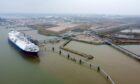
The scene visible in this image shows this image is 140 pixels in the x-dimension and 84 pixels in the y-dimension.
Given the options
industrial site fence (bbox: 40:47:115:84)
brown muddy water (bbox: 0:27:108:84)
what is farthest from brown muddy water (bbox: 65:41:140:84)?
brown muddy water (bbox: 0:27:108:84)

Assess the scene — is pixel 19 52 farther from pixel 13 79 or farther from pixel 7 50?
pixel 13 79

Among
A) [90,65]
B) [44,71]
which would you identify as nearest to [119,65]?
[90,65]

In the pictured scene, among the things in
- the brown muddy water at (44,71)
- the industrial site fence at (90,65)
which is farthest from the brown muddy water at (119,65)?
the brown muddy water at (44,71)

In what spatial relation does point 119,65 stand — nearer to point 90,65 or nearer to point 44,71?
point 90,65

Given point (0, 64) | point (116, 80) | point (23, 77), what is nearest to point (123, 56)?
point (116, 80)

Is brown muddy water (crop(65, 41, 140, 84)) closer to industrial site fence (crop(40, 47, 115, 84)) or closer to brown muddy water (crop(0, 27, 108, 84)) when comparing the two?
industrial site fence (crop(40, 47, 115, 84))

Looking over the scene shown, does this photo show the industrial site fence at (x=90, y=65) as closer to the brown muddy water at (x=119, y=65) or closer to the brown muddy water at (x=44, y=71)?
the brown muddy water at (x=44, y=71)

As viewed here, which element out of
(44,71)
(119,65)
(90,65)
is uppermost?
(90,65)

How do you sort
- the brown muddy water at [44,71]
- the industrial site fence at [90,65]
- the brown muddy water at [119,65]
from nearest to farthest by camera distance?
the brown muddy water at [44,71], the industrial site fence at [90,65], the brown muddy water at [119,65]
